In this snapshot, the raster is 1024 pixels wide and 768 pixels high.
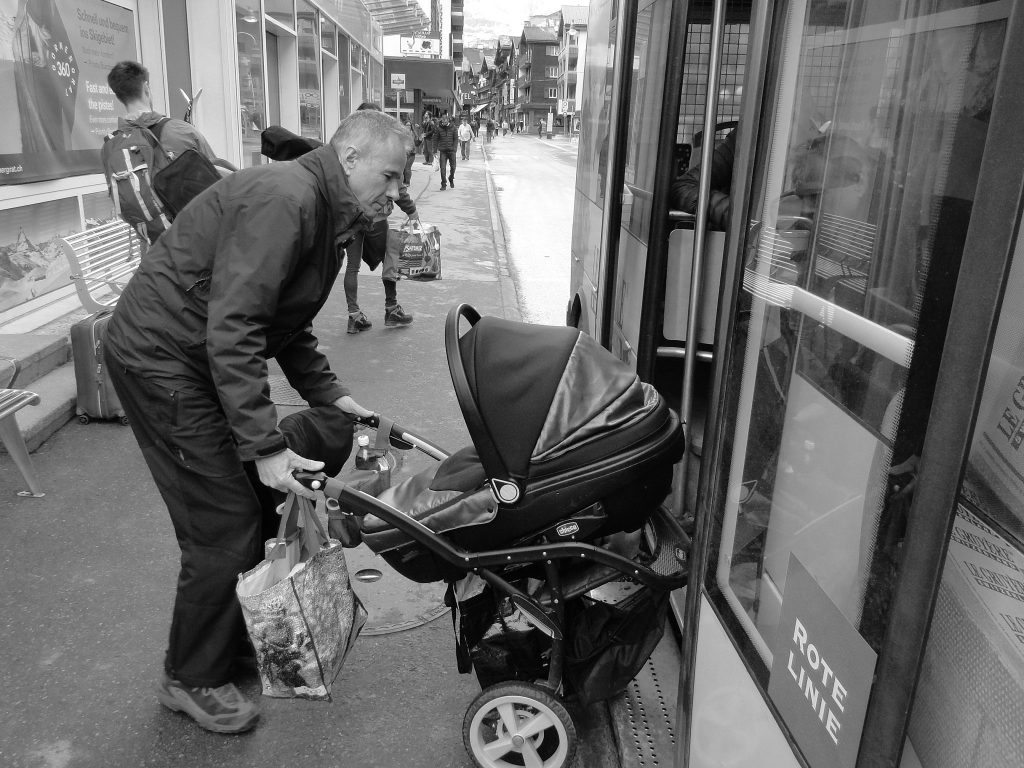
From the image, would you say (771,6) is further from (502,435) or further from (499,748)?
(499,748)

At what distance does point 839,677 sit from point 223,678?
205 cm

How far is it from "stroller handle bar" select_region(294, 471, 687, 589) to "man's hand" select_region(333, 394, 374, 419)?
23.8 inches

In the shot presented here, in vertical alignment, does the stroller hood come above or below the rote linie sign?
above

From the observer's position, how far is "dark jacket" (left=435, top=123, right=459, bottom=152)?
20.8 metres

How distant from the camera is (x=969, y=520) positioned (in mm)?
1245

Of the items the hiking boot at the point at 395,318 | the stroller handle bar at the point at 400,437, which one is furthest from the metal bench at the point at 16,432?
the hiking boot at the point at 395,318

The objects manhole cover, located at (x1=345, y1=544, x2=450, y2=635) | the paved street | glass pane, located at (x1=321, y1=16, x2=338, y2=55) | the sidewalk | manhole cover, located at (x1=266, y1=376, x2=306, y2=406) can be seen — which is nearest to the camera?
the sidewalk

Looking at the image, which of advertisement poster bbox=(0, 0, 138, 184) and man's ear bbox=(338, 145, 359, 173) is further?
advertisement poster bbox=(0, 0, 138, 184)

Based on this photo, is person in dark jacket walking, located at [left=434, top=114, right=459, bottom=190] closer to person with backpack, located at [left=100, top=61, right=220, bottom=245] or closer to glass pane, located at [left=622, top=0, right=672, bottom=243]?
person with backpack, located at [left=100, top=61, right=220, bottom=245]

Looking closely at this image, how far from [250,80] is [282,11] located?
2.93 meters

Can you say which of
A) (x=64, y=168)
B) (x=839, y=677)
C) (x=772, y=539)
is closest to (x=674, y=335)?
(x=772, y=539)

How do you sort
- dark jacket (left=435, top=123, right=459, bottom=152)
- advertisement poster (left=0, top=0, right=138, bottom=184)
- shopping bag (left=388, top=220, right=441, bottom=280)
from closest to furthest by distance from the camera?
advertisement poster (left=0, top=0, right=138, bottom=184), shopping bag (left=388, top=220, right=441, bottom=280), dark jacket (left=435, top=123, right=459, bottom=152)

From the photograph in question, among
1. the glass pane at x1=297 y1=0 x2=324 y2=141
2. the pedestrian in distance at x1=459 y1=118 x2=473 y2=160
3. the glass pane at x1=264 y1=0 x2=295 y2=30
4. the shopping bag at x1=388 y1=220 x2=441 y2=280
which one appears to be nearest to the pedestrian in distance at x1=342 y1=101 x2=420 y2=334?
the shopping bag at x1=388 y1=220 x2=441 y2=280

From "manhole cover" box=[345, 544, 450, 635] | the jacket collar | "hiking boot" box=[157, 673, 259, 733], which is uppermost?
the jacket collar
